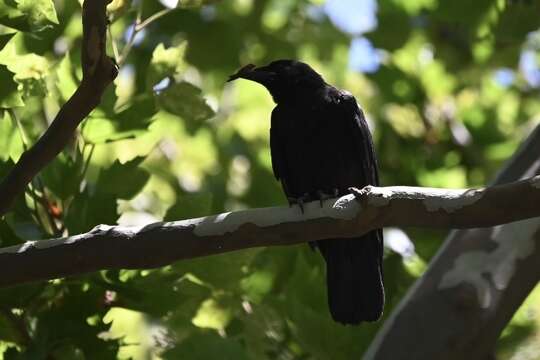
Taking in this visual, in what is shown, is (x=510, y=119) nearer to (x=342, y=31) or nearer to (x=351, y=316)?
(x=342, y=31)

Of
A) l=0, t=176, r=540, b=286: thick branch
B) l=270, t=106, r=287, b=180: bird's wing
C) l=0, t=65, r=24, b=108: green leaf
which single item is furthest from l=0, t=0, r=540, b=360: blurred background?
l=0, t=176, r=540, b=286: thick branch

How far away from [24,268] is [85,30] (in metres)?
0.65

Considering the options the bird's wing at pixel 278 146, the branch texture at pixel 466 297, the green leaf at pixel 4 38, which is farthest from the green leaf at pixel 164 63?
the branch texture at pixel 466 297

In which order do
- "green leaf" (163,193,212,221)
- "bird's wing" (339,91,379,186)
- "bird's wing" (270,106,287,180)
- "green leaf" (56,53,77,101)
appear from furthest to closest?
1. "bird's wing" (270,106,287,180)
2. "bird's wing" (339,91,379,186)
3. "green leaf" (56,53,77,101)
4. "green leaf" (163,193,212,221)

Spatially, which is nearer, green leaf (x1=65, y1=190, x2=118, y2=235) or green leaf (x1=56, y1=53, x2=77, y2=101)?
green leaf (x1=65, y1=190, x2=118, y2=235)

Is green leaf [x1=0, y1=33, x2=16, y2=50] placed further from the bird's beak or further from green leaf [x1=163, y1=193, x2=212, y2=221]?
the bird's beak

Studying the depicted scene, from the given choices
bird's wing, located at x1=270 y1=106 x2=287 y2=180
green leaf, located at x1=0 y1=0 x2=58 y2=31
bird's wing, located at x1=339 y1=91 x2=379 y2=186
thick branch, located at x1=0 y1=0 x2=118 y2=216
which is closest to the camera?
thick branch, located at x1=0 y1=0 x2=118 y2=216

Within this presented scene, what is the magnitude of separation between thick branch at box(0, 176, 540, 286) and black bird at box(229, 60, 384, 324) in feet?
3.95

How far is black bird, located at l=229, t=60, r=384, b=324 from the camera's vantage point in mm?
3980

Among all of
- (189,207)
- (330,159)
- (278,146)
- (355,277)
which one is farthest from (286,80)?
(189,207)

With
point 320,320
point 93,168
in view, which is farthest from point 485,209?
point 93,168

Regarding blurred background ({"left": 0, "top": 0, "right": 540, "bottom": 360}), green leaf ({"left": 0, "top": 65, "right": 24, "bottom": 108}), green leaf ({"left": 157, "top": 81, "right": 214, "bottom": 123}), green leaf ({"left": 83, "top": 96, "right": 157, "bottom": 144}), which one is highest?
green leaf ({"left": 0, "top": 65, "right": 24, "bottom": 108})

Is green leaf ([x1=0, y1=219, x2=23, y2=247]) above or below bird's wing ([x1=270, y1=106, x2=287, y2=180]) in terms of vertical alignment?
above

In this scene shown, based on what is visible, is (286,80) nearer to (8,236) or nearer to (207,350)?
(207,350)
